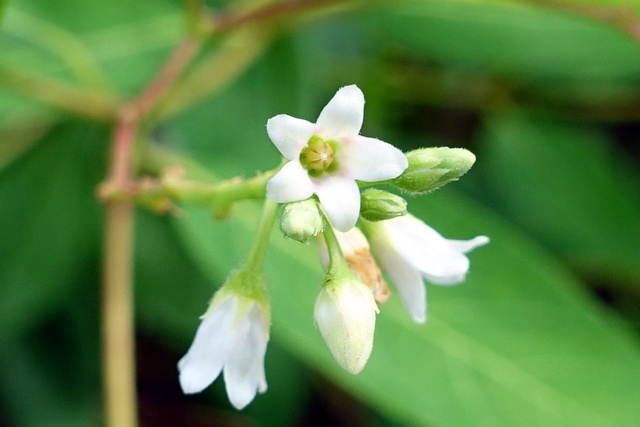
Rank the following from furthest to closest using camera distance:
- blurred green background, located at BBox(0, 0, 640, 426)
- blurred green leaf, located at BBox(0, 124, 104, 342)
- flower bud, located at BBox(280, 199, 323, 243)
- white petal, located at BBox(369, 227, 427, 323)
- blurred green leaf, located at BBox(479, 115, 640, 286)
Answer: blurred green leaf, located at BBox(479, 115, 640, 286), blurred green leaf, located at BBox(0, 124, 104, 342), blurred green background, located at BBox(0, 0, 640, 426), white petal, located at BBox(369, 227, 427, 323), flower bud, located at BBox(280, 199, 323, 243)

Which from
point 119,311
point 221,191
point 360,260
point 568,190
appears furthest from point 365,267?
point 568,190

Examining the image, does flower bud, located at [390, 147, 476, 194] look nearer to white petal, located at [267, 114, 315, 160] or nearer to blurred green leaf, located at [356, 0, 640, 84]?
white petal, located at [267, 114, 315, 160]

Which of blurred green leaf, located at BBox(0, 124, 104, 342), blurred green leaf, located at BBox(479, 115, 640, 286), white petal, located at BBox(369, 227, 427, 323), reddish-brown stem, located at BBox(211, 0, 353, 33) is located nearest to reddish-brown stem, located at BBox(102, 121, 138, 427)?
reddish-brown stem, located at BBox(211, 0, 353, 33)

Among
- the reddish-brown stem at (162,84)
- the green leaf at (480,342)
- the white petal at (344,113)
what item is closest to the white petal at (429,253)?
the white petal at (344,113)

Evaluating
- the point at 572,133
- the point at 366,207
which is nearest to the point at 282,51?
the point at 572,133

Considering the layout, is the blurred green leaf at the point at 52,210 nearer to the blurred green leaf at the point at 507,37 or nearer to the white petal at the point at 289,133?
the blurred green leaf at the point at 507,37

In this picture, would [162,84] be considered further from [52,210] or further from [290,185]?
[290,185]
